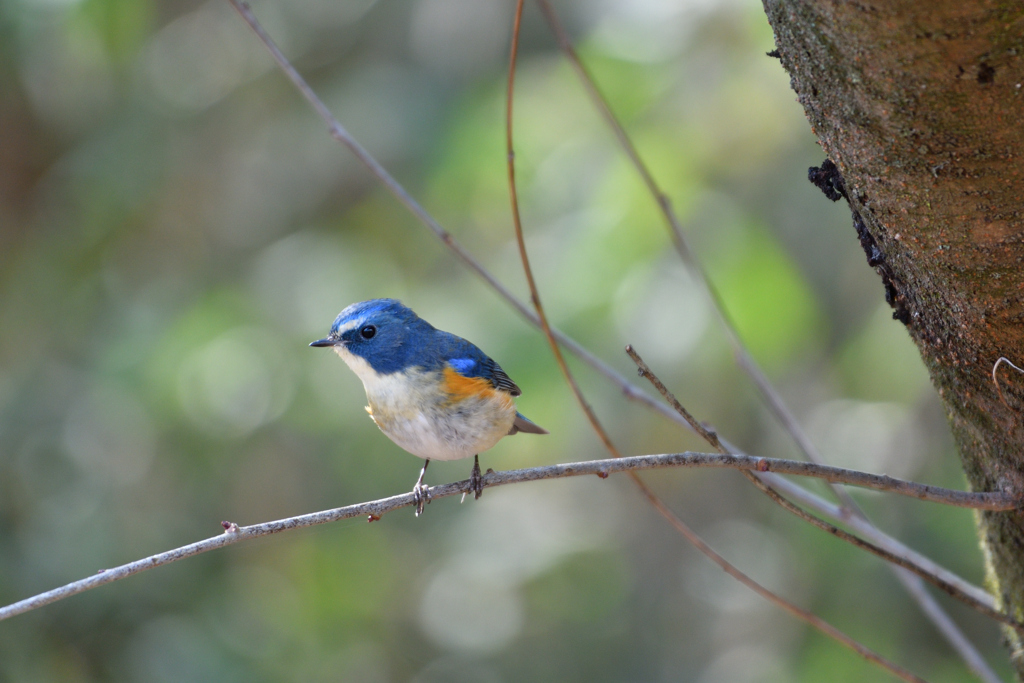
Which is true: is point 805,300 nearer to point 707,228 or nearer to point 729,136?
point 707,228

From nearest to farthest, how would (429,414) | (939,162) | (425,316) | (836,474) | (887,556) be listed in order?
(939,162) → (836,474) → (887,556) → (429,414) → (425,316)

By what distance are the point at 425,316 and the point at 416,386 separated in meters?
1.54

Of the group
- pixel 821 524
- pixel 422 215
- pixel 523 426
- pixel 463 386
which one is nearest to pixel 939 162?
pixel 821 524

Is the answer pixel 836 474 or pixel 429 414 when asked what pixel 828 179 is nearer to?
pixel 836 474

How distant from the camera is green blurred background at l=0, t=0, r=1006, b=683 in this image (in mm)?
3197

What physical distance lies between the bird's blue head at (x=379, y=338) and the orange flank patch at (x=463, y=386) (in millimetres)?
78

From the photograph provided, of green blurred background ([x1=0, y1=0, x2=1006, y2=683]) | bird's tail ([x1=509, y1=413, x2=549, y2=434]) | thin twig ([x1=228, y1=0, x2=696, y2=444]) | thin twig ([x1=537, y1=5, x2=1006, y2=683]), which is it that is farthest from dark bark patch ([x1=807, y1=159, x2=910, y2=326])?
green blurred background ([x1=0, y1=0, x2=1006, y2=683])

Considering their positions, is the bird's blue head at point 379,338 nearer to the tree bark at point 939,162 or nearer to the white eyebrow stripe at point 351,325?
the white eyebrow stripe at point 351,325

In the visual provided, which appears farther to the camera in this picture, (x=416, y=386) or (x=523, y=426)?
(x=523, y=426)

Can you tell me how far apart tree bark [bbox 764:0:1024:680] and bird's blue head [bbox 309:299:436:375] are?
3.11 ft

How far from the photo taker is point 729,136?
328 cm

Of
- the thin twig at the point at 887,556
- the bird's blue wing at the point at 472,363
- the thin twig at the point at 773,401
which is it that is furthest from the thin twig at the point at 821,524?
the bird's blue wing at the point at 472,363

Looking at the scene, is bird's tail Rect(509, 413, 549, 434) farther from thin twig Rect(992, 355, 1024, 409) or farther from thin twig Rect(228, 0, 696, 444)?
thin twig Rect(992, 355, 1024, 409)

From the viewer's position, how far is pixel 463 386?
1.83m
